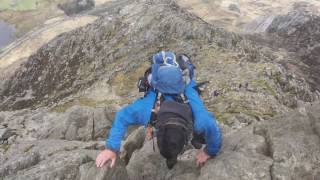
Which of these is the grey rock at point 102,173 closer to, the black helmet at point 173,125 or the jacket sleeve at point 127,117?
the jacket sleeve at point 127,117

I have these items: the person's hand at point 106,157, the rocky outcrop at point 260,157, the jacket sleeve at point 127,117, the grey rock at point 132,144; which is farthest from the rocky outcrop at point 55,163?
the jacket sleeve at point 127,117

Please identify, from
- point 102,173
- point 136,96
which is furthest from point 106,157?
point 136,96

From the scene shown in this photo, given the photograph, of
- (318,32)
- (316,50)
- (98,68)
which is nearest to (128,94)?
(98,68)

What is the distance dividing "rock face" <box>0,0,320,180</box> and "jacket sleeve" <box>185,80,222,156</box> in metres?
0.56

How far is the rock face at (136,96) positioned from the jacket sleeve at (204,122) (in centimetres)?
56

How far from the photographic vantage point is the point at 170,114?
42.6ft

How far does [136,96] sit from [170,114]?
65.8ft

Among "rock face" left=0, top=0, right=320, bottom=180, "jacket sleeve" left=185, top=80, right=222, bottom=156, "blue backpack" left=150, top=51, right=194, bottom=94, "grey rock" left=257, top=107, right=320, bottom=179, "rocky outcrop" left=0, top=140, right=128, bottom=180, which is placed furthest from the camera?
"rocky outcrop" left=0, top=140, right=128, bottom=180

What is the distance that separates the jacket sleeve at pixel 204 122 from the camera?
44.8 feet

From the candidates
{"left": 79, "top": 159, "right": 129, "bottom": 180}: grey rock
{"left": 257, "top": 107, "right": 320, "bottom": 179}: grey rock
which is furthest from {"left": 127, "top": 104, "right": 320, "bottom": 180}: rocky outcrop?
{"left": 79, "top": 159, "right": 129, "bottom": 180}: grey rock

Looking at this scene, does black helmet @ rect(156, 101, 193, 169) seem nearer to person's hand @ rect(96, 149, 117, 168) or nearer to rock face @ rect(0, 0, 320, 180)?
person's hand @ rect(96, 149, 117, 168)

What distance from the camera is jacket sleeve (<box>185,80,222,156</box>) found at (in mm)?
13656

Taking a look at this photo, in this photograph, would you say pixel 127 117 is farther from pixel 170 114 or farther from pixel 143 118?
pixel 170 114

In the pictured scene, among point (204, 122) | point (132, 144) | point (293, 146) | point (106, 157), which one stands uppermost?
point (204, 122)
